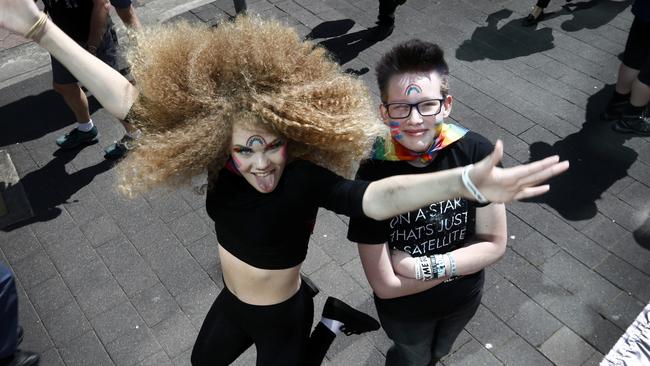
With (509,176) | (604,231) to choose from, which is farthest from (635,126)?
(509,176)

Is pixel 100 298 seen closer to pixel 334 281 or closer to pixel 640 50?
pixel 334 281

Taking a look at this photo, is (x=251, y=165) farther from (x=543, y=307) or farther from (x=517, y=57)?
(x=517, y=57)

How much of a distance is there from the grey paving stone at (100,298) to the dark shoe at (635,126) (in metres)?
4.27

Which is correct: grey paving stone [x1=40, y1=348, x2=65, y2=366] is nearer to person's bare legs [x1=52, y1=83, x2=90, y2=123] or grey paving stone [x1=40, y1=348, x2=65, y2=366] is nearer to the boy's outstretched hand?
person's bare legs [x1=52, y1=83, x2=90, y2=123]

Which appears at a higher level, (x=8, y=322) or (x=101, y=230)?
(x=8, y=322)

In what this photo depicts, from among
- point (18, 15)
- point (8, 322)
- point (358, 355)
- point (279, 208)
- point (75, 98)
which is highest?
point (18, 15)

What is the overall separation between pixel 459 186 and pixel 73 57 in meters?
1.55

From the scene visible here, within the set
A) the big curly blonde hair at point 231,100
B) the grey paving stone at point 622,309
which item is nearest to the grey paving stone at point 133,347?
the big curly blonde hair at point 231,100

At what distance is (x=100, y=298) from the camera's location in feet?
12.9

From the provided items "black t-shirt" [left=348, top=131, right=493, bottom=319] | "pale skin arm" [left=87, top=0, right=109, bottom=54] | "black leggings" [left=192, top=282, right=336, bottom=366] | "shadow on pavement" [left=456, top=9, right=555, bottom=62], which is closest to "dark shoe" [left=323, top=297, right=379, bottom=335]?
"black leggings" [left=192, top=282, right=336, bottom=366]

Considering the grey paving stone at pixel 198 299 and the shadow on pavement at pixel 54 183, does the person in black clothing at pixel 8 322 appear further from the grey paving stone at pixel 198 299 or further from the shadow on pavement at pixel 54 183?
the shadow on pavement at pixel 54 183

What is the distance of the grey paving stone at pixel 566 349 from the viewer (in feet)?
11.2

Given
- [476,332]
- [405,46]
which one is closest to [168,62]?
[405,46]

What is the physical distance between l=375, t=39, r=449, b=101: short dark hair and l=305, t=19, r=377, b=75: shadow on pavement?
3.75m
